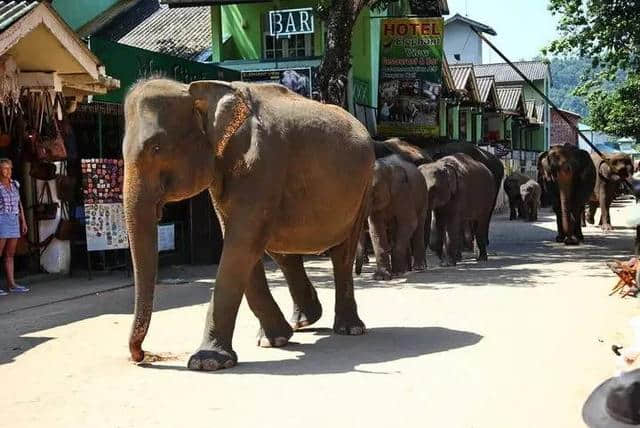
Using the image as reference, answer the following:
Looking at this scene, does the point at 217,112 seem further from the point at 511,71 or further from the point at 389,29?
the point at 511,71

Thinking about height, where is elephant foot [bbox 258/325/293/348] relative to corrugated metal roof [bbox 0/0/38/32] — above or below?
below

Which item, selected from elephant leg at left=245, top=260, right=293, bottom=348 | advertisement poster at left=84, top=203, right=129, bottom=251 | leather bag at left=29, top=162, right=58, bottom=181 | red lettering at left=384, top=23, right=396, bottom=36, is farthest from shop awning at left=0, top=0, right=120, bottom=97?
red lettering at left=384, top=23, right=396, bottom=36

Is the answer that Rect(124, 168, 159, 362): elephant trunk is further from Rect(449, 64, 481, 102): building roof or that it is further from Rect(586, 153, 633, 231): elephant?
Rect(449, 64, 481, 102): building roof

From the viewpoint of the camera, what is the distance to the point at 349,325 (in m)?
8.79

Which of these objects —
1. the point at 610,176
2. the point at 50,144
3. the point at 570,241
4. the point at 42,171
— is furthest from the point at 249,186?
the point at 610,176

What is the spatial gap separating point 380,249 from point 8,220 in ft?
16.4

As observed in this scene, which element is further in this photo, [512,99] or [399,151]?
[512,99]

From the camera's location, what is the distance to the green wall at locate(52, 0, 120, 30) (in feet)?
75.4

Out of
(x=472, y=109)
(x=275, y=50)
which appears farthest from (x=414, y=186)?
(x=472, y=109)

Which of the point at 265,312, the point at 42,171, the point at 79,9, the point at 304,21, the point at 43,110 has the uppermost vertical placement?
the point at 79,9

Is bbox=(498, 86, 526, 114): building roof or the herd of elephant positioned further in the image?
bbox=(498, 86, 526, 114): building roof

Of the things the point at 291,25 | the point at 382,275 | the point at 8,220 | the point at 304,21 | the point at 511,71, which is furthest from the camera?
the point at 511,71

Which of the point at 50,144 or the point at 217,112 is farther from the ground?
the point at 217,112

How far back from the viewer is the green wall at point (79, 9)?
22973 millimetres
